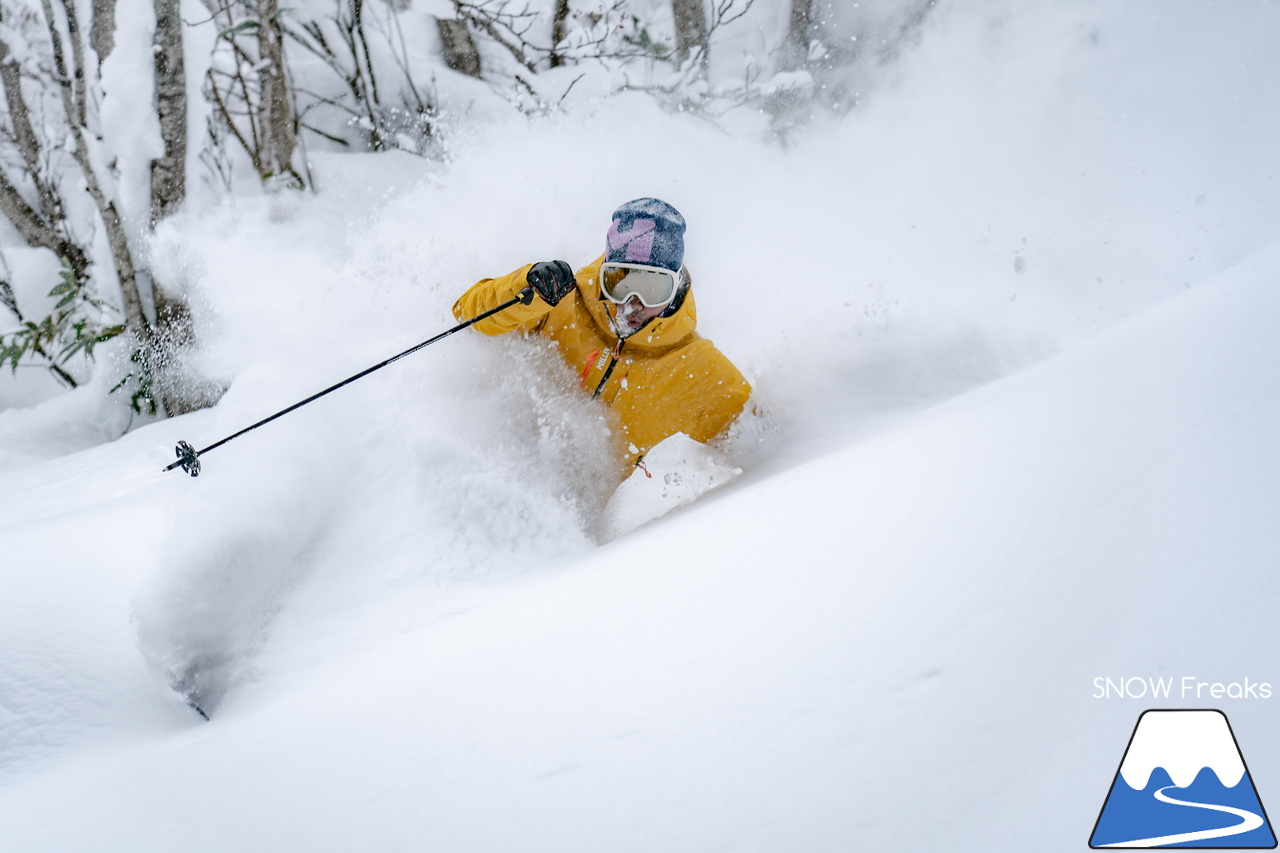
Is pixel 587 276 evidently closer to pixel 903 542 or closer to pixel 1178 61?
pixel 903 542

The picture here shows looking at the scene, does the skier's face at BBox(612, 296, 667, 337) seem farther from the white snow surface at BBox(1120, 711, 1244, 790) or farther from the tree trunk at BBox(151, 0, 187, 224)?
the tree trunk at BBox(151, 0, 187, 224)

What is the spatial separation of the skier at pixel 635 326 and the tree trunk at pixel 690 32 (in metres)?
3.51

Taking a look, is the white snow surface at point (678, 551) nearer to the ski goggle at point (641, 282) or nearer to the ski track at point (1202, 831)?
the ski track at point (1202, 831)

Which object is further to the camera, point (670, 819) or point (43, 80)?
point (43, 80)

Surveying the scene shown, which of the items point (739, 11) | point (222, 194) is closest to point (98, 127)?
point (222, 194)

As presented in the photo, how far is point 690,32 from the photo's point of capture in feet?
16.4

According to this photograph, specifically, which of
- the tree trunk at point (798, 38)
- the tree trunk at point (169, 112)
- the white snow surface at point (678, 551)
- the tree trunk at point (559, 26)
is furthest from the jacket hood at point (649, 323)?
the tree trunk at point (798, 38)

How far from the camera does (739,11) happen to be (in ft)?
17.2

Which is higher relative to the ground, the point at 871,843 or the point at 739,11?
the point at 739,11

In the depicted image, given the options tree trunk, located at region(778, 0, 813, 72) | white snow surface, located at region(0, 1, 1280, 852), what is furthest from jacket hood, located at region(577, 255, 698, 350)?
tree trunk, located at region(778, 0, 813, 72)

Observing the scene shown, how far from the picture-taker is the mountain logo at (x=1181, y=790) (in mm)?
642

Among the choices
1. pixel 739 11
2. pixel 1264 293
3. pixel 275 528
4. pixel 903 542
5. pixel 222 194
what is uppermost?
pixel 739 11

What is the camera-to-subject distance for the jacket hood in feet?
7.39

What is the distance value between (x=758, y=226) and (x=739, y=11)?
8.86 ft
